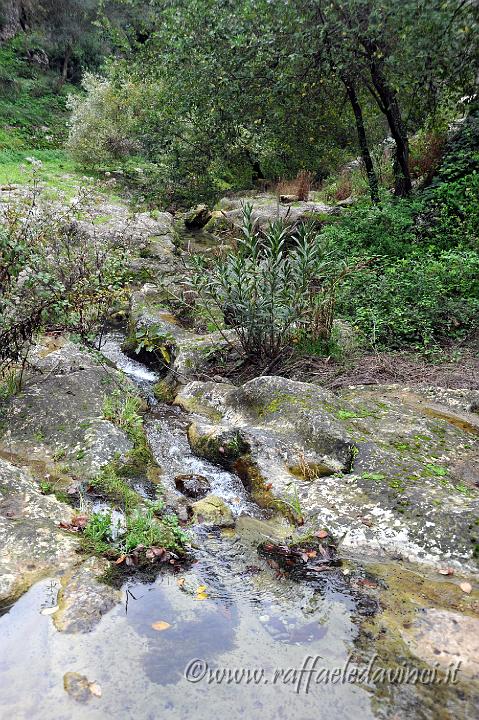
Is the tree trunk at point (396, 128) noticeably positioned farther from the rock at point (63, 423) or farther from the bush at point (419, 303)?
the rock at point (63, 423)

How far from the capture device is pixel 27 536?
345 cm

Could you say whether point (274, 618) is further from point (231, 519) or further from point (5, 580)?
point (5, 580)

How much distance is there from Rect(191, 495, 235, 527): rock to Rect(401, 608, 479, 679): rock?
160 cm

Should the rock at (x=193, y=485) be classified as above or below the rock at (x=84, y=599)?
above

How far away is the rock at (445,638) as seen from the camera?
2592 mm

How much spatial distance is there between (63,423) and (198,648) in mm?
2952

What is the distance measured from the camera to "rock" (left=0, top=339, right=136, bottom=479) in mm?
4688

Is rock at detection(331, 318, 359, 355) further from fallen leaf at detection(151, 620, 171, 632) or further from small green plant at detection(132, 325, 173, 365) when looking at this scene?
fallen leaf at detection(151, 620, 171, 632)

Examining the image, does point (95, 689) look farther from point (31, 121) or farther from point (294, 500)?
point (31, 121)

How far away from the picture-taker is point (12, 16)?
3294 cm

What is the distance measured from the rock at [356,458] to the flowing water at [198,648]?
24.3 inches

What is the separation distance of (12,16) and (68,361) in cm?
3653

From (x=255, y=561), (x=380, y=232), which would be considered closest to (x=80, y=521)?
(x=255, y=561)

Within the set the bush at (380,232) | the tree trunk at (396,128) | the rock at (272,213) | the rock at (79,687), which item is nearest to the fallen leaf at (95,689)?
the rock at (79,687)
